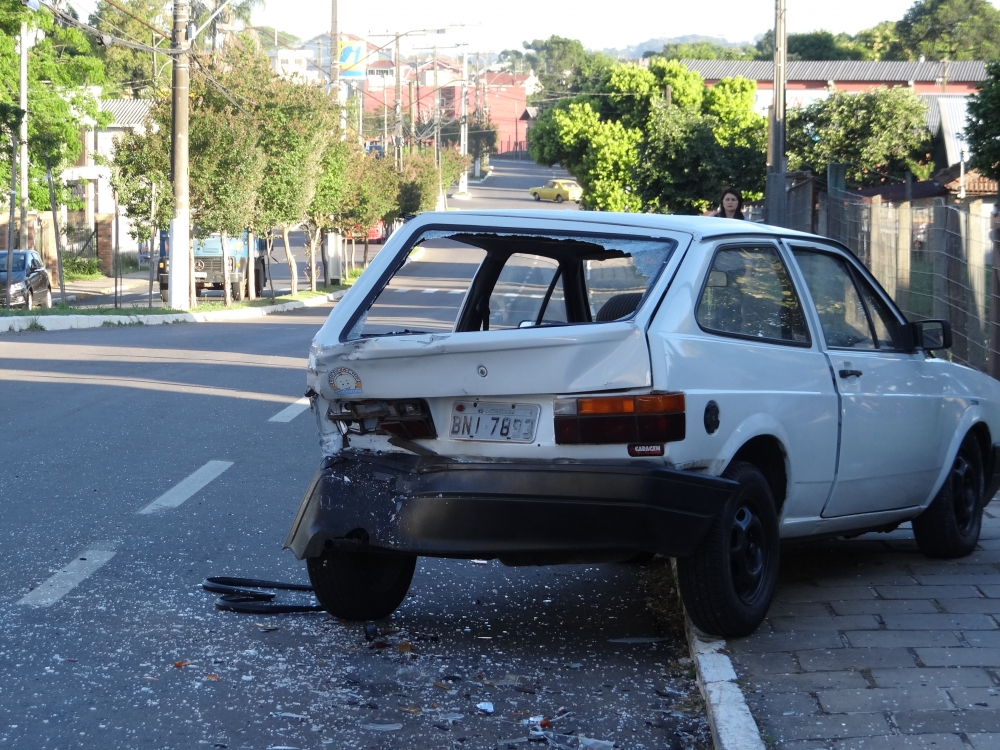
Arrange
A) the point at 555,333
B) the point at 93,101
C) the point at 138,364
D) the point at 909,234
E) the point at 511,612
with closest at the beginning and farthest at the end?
1. the point at 555,333
2. the point at 511,612
3. the point at 909,234
4. the point at 138,364
5. the point at 93,101

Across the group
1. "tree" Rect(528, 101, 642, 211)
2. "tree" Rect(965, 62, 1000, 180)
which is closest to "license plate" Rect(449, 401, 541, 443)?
"tree" Rect(965, 62, 1000, 180)

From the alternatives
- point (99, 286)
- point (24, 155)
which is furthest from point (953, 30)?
point (24, 155)

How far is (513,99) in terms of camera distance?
160m

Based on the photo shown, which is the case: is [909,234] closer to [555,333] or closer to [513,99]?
[555,333]

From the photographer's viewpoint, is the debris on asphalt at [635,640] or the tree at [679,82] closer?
the debris on asphalt at [635,640]

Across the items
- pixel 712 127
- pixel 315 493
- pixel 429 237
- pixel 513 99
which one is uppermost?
pixel 513 99

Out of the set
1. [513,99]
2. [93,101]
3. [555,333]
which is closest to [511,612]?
[555,333]

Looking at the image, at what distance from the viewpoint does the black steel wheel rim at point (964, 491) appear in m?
6.82

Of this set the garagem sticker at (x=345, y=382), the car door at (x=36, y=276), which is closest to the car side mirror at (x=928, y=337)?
the garagem sticker at (x=345, y=382)

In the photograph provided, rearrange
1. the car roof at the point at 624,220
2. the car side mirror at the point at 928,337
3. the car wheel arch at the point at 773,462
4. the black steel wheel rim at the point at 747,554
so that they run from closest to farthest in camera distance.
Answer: the black steel wheel rim at the point at 747,554, the car roof at the point at 624,220, the car wheel arch at the point at 773,462, the car side mirror at the point at 928,337

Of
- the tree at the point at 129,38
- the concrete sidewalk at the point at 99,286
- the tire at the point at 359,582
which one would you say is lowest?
the concrete sidewalk at the point at 99,286

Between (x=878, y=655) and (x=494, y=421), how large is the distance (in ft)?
5.42

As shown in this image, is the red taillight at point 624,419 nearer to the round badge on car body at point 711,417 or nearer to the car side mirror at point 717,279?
the round badge on car body at point 711,417

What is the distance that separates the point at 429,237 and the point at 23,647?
7.39 feet
